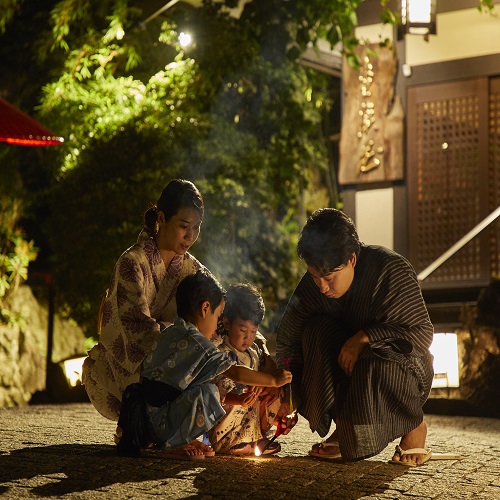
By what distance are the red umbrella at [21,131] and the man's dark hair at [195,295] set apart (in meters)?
3.97

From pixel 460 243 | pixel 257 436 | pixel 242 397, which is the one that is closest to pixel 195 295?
pixel 242 397

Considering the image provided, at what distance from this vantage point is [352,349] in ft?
15.5

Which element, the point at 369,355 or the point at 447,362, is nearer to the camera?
the point at 369,355

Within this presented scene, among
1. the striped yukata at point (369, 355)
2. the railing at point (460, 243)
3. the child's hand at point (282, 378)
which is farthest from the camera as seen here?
the railing at point (460, 243)

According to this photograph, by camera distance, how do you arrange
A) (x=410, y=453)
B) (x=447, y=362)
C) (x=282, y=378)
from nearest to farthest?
1. (x=282, y=378)
2. (x=410, y=453)
3. (x=447, y=362)

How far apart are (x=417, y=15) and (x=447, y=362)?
402 cm

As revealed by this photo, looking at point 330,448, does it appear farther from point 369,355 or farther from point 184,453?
point 184,453

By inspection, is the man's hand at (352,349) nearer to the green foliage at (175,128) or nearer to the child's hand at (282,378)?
the child's hand at (282,378)

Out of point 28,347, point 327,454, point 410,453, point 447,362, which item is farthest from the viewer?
point 28,347

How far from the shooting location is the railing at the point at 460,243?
9922 millimetres

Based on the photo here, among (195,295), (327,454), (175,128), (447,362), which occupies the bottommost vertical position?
(327,454)

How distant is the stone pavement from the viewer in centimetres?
396

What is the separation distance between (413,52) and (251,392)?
23.5ft

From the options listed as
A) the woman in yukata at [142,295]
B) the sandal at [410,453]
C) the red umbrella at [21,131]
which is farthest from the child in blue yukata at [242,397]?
the red umbrella at [21,131]
